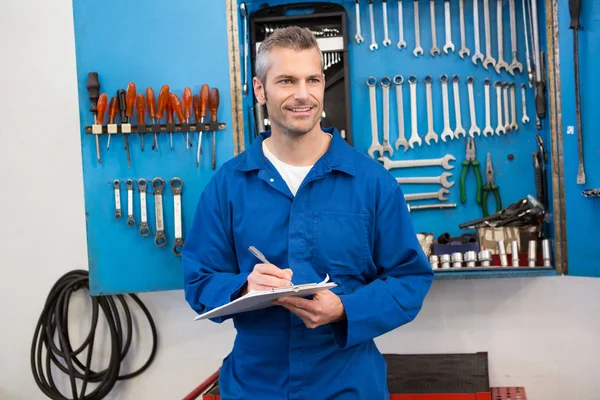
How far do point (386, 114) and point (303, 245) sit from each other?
1.42 meters

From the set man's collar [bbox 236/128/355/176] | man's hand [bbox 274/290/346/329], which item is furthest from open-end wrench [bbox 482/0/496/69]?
man's hand [bbox 274/290/346/329]

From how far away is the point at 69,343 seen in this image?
3.44m

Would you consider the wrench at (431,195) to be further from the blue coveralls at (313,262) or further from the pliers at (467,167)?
the blue coveralls at (313,262)

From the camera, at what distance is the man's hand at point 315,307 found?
1763 mm

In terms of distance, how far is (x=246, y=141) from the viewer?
310cm

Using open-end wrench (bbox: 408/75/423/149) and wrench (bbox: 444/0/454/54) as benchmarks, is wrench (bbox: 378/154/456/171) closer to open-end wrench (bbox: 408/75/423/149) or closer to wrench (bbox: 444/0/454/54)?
open-end wrench (bbox: 408/75/423/149)

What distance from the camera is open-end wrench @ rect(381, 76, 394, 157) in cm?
321

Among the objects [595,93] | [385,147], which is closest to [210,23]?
[385,147]

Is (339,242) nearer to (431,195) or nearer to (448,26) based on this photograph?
(431,195)

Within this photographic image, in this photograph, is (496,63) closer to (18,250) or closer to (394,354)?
(394,354)

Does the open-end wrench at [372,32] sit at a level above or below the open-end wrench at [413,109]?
above

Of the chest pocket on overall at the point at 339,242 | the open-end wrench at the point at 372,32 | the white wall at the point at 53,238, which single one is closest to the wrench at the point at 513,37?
the open-end wrench at the point at 372,32

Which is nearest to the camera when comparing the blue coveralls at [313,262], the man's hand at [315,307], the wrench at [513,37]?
the man's hand at [315,307]

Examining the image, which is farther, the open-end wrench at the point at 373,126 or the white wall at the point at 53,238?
the white wall at the point at 53,238
